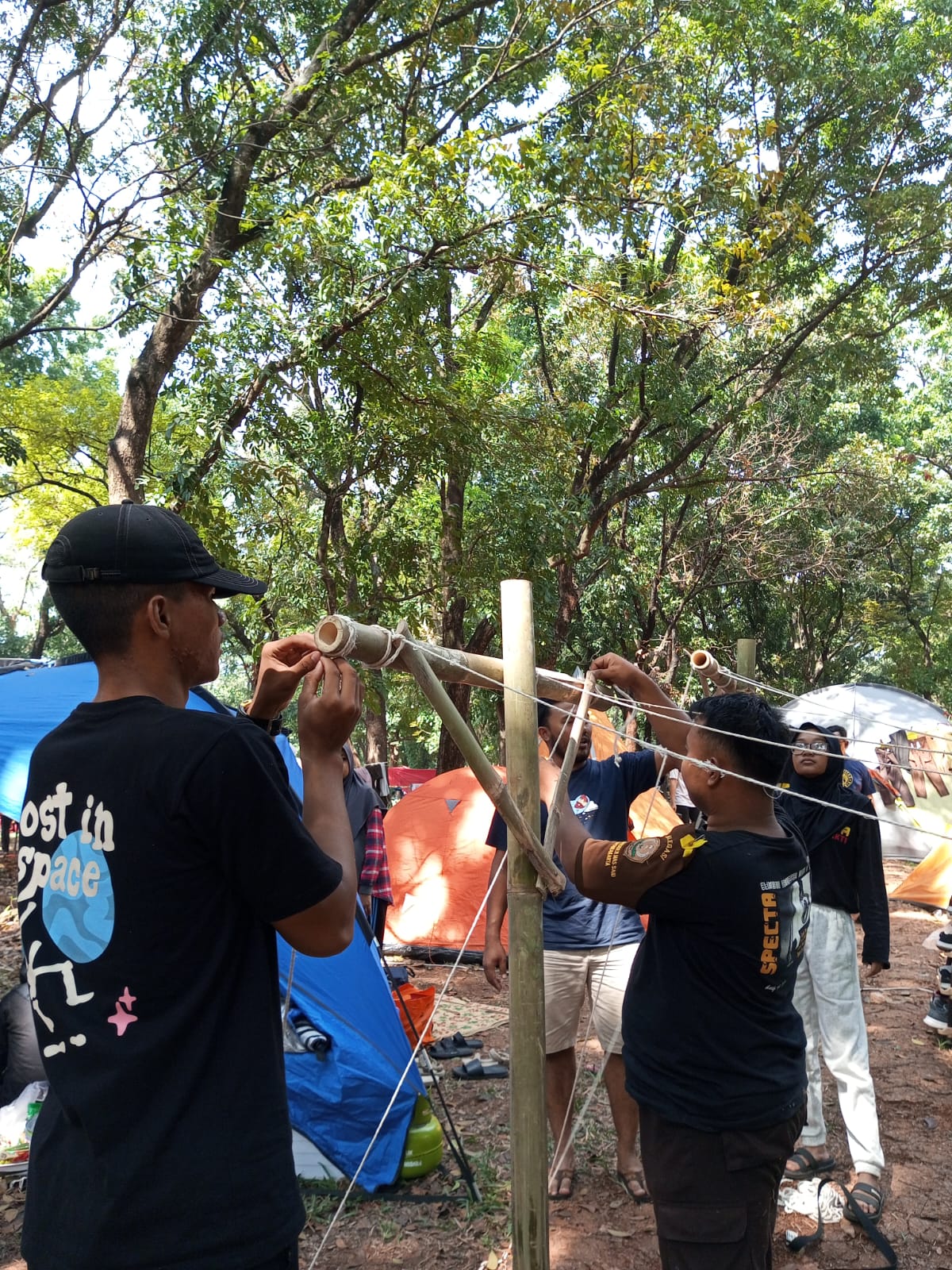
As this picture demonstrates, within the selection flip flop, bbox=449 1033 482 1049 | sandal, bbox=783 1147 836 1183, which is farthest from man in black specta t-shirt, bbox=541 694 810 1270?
flip flop, bbox=449 1033 482 1049

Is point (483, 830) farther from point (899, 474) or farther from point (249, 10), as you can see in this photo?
point (899, 474)

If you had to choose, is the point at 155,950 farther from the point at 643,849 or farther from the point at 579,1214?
the point at 579,1214

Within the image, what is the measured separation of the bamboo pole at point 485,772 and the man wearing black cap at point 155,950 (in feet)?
2.50

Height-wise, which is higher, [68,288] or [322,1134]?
[68,288]

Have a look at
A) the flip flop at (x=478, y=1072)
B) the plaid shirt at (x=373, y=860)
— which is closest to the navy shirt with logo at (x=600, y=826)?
the plaid shirt at (x=373, y=860)

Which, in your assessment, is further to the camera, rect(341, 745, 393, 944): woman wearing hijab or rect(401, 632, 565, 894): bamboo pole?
rect(341, 745, 393, 944): woman wearing hijab

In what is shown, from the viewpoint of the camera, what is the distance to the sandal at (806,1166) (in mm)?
3709

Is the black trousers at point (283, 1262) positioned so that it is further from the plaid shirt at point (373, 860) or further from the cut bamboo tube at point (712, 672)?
the plaid shirt at point (373, 860)

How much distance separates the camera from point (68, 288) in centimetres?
693

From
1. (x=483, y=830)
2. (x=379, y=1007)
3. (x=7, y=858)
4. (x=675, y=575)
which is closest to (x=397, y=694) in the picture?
(x=675, y=575)

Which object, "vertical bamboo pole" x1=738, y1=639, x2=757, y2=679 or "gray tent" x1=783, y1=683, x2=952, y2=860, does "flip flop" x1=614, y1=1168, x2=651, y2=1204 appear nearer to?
"vertical bamboo pole" x1=738, y1=639, x2=757, y2=679

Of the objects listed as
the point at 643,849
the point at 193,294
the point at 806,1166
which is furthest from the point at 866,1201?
the point at 193,294

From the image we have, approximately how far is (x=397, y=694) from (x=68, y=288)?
30.9ft

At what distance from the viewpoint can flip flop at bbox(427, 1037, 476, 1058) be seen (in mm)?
5160
